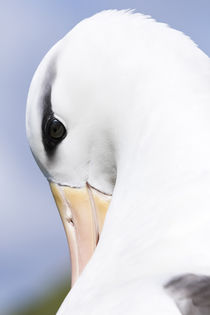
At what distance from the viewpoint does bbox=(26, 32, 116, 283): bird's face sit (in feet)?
14.1

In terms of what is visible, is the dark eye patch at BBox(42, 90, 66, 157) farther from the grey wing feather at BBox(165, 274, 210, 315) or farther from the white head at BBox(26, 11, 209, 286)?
the grey wing feather at BBox(165, 274, 210, 315)

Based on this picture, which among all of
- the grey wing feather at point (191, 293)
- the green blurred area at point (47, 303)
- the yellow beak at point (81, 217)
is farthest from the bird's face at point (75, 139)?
the green blurred area at point (47, 303)

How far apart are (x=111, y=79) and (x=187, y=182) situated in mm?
739

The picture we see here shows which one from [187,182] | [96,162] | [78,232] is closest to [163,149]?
[187,182]

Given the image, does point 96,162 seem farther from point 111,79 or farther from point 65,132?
point 111,79

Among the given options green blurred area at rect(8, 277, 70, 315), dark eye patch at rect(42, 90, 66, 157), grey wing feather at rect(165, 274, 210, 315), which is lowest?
green blurred area at rect(8, 277, 70, 315)

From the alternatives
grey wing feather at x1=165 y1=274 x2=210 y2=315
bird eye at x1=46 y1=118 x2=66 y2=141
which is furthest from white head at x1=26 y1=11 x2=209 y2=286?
grey wing feather at x1=165 y1=274 x2=210 y2=315

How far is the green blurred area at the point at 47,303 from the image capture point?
22.5m

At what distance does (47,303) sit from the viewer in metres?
23.7

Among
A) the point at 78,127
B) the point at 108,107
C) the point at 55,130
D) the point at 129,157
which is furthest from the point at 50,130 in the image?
the point at 129,157

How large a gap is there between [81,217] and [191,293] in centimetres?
167

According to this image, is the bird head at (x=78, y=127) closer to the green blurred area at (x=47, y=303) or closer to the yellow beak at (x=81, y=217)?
the yellow beak at (x=81, y=217)

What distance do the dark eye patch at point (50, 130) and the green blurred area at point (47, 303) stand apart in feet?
57.2

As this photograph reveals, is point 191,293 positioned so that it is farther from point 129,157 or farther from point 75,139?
point 75,139
